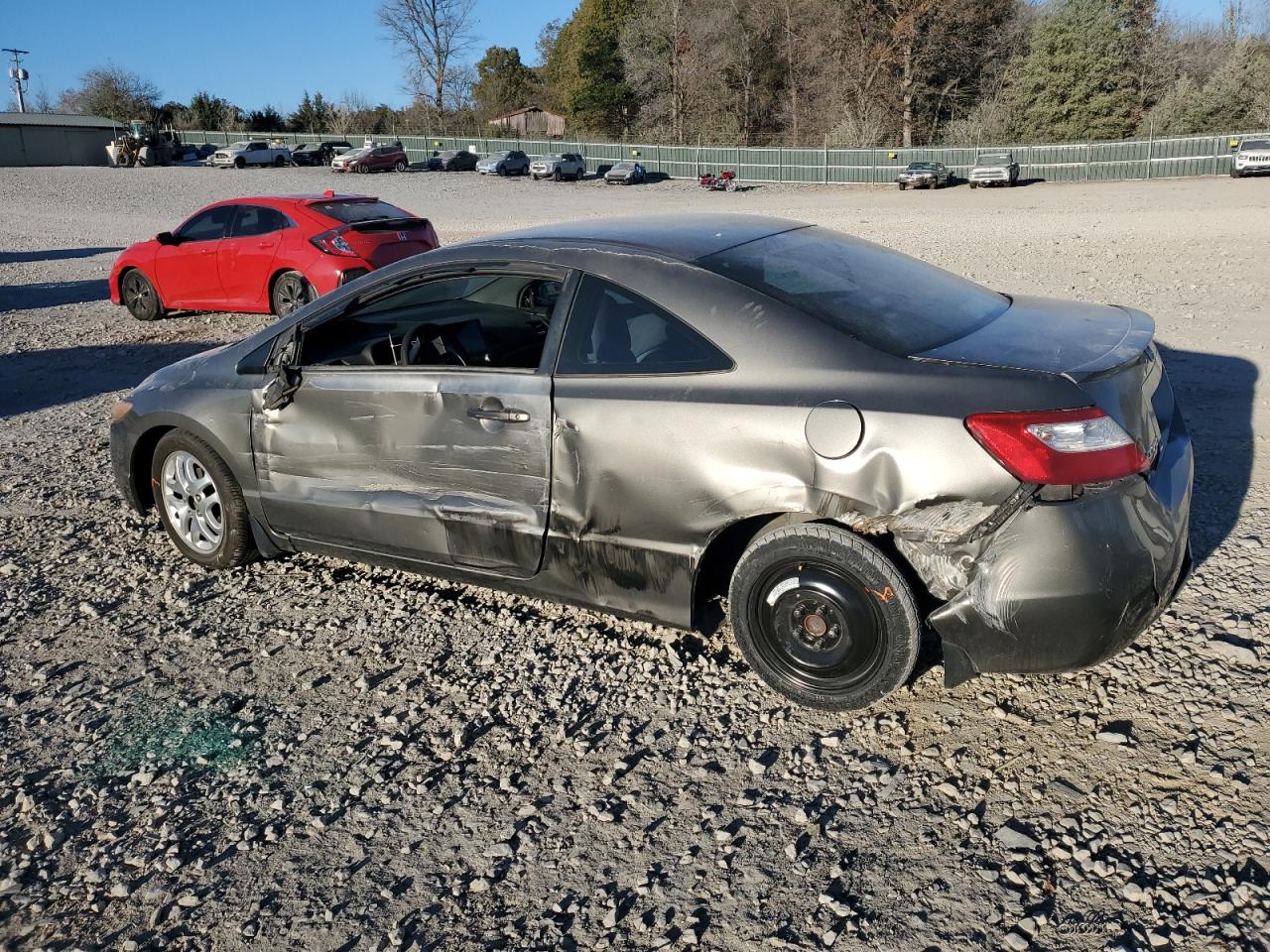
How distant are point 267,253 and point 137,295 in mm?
2480

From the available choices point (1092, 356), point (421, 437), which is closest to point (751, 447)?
point (1092, 356)

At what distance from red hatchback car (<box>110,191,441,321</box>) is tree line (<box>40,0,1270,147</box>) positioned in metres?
48.0

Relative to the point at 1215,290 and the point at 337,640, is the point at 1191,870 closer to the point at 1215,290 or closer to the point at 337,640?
the point at 337,640

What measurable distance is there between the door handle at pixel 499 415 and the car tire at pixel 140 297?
10373mm

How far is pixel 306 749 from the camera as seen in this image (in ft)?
11.6

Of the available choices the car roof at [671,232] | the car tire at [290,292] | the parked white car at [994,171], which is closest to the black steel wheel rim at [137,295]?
the car tire at [290,292]

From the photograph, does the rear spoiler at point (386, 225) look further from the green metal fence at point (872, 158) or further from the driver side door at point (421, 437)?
the green metal fence at point (872, 158)

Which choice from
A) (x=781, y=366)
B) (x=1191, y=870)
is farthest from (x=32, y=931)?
(x=1191, y=870)

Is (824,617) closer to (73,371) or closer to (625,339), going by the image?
(625,339)

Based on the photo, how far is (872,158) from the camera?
48781 mm

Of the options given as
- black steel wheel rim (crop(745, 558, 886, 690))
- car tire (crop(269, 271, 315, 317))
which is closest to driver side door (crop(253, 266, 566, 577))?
black steel wheel rim (crop(745, 558, 886, 690))

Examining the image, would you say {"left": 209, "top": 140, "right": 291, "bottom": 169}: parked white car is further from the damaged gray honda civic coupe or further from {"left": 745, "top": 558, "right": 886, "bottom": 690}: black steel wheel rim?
{"left": 745, "top": 558, "right": 886, "bottom": 690}: black steel wheel rim

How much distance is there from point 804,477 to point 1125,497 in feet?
3.20

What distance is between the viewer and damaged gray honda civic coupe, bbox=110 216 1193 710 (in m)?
3.15
